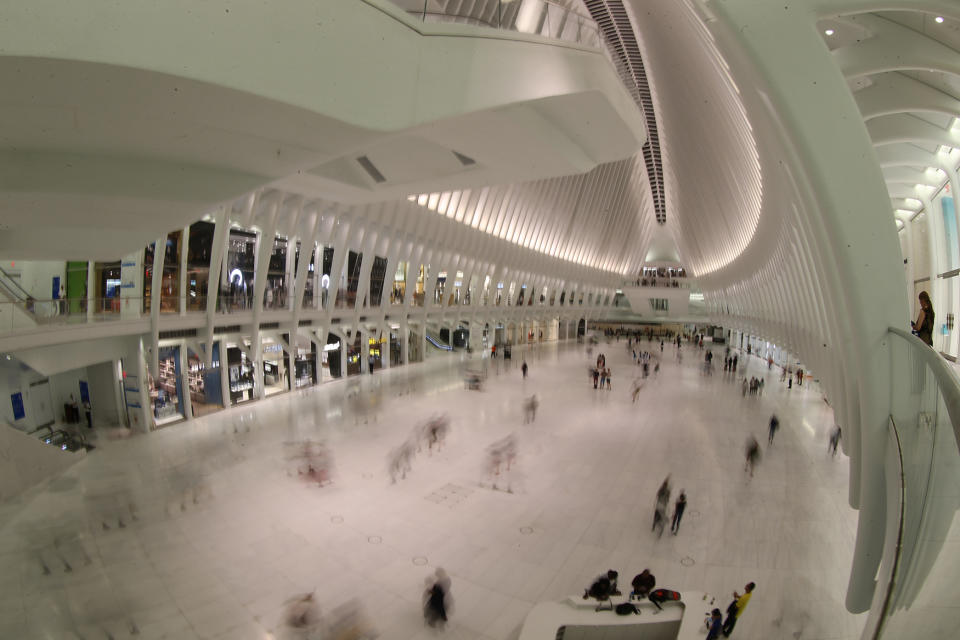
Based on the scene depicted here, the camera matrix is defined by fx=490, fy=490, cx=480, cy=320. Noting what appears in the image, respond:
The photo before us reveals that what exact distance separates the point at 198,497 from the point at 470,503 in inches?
195

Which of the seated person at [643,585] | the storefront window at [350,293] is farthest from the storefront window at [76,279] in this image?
the seated person at [643,585]

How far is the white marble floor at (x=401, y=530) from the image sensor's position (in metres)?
5.96

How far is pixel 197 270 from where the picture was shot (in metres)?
13.9

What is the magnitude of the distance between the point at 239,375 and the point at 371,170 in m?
11.9

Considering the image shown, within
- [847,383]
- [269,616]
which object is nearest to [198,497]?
[269,616]

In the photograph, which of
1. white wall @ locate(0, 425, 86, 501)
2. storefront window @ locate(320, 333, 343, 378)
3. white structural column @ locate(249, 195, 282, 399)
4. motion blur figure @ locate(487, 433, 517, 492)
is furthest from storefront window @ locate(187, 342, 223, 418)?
motion blur figure @ locate(487, 433, 517, 492)

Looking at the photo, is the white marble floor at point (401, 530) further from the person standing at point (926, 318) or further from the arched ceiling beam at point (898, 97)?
the arched ceiling beam at point (898, 97)

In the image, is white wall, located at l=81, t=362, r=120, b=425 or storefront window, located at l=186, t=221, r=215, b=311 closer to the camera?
white wall, located at l=81, t=362, r=120, b=425

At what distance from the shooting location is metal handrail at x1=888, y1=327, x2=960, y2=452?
8.30 ft

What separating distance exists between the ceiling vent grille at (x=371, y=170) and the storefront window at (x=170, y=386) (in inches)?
404

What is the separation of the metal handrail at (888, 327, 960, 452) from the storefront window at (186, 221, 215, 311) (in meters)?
14.9

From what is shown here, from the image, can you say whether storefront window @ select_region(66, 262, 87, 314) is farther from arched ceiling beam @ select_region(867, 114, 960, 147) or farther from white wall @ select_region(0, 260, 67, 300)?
arched ceiling beam @ select_region(867, 114, 960, 147)

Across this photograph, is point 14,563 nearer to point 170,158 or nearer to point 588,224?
point 170,158

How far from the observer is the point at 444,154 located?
610cm
